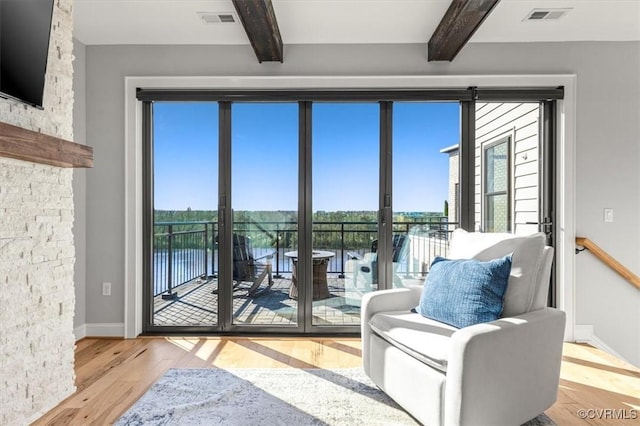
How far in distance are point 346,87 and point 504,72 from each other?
4.47ft

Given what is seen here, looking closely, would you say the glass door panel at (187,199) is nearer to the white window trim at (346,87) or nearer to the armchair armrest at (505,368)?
the white window trim at (346,87)

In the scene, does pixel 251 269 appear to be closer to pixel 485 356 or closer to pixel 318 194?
pixel 318 194

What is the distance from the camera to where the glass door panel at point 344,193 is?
325 cm

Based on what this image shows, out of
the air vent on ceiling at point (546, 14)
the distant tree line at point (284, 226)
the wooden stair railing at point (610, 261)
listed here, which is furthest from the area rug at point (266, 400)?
the air vent on ceiling at point (546, 14)

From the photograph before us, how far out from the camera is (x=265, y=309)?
3326 mm

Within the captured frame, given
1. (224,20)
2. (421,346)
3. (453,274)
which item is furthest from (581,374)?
(224,20)

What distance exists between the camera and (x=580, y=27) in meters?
2.90

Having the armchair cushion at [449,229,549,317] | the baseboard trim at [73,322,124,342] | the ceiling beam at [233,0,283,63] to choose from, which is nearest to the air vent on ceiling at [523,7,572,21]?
the armchair cushion at [449,229,549,317]

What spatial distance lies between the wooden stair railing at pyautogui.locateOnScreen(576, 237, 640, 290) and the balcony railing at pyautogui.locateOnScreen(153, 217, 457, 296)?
106cm

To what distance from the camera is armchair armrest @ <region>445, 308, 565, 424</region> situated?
1589 mm

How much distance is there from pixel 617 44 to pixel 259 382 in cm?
393

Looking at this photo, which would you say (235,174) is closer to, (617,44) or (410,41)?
(410,41)

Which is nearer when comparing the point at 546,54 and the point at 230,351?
the point at 230,351

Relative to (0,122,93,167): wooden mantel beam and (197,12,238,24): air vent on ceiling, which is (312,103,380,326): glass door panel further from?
(0,122,93,167): wooden mantel beam
